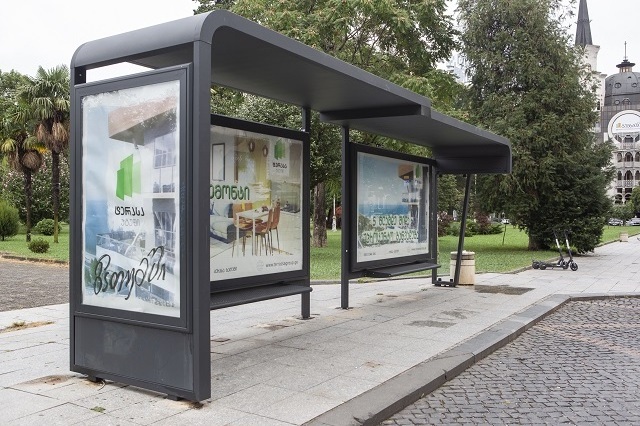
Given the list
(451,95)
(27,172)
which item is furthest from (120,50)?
(27,172)

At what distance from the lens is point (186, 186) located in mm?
5004

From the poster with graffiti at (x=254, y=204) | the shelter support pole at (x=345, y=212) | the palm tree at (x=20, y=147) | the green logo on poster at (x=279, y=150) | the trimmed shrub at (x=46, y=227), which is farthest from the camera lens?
the trimmed shrub at (x=46, y=227)

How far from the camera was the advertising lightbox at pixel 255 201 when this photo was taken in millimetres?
7043

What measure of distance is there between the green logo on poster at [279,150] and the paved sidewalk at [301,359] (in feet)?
7.43

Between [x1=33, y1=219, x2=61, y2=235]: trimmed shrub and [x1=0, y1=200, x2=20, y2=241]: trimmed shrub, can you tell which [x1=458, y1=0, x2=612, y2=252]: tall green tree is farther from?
[x1=33, y1=219, x2=61, y2=235]: trimmed shrub

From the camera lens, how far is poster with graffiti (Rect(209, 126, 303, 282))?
704cm

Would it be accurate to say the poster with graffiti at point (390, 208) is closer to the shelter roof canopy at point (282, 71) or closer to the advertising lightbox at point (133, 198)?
the shelter roof canopy at point (282, 71)

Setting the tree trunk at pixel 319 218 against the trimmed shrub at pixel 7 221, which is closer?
the tree trunk at pixel 319 218

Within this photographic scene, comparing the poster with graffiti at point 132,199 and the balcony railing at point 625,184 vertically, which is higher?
Answer: the balcony railing at point 625,184

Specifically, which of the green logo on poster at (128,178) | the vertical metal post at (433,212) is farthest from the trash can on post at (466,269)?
the green logo on poster at (128,178)

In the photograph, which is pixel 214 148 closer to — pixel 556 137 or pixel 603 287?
pixel 603 287

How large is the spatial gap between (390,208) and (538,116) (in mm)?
18232

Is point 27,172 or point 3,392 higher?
point 27,172

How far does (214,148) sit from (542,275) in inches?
483
